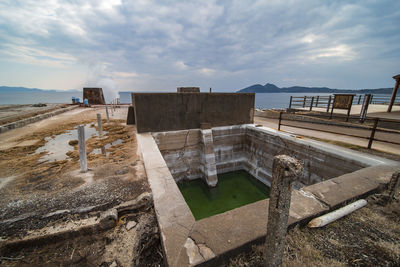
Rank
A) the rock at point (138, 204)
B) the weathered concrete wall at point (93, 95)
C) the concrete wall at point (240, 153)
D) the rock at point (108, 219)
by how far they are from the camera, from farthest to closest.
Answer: the weathered concrete wall at point (93, 95) → the concrete wall at point (240, 153) → the rock at point (138, 204) → the rock at point (108, 219)

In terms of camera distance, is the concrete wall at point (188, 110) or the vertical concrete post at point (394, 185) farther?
the concrete wall at point (188, 110)

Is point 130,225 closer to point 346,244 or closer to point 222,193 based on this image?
point 346,244

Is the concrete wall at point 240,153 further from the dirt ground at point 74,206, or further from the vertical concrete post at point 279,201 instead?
the vertical concrete post at point 279,201

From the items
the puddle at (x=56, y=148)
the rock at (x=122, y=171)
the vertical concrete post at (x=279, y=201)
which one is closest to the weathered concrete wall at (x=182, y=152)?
the puddle at (x=56, y=148)

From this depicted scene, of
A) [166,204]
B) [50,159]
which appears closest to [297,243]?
[166,204]

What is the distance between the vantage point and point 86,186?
368 cm

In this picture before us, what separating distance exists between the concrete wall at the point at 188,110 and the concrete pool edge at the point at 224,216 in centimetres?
457

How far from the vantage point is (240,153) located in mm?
10469

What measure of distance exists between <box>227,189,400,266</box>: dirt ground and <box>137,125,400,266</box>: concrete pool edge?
0.20m

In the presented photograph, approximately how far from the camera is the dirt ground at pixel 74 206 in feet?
7.30

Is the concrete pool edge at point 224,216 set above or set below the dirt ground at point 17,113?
below

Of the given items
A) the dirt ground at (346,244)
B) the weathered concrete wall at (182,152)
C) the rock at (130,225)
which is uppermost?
the dirt ground at (346,244)

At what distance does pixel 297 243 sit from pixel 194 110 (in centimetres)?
742

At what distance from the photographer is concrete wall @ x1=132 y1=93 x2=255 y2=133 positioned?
7.98 meters
